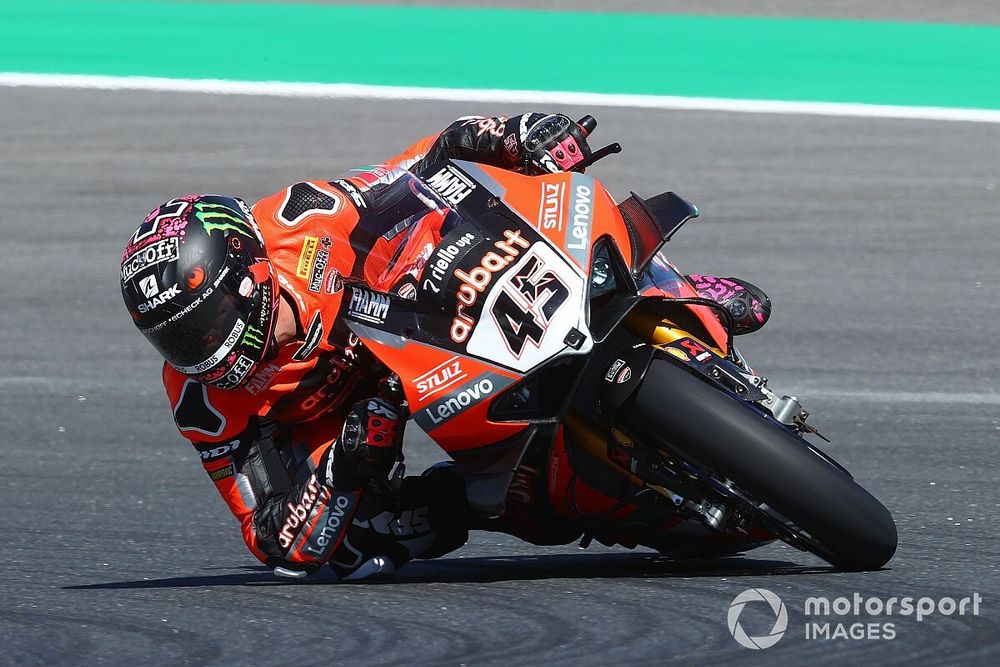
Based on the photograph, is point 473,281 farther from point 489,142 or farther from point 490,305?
point 489,142

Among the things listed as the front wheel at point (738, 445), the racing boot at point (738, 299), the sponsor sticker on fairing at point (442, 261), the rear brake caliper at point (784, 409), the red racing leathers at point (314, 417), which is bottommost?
the red racing leathers at point (314, 417)

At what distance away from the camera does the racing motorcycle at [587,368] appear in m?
3.72

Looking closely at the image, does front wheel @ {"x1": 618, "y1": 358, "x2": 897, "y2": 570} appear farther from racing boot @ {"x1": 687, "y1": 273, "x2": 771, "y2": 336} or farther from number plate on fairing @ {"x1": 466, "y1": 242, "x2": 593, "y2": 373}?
racing boot @ {"x1": 687, "y1": 273, "x2": 771, "y2": 336}

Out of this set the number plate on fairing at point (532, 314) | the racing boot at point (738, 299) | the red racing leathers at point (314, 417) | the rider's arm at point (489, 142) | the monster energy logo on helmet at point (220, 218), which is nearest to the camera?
the number plate on fairing at point (532, 314)

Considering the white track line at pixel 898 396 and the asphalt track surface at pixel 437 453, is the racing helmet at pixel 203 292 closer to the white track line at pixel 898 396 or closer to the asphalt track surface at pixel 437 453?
the asphalt track surface at pixel 437 453

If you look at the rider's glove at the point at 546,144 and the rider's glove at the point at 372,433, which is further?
the rider's glove at the point at 546,144

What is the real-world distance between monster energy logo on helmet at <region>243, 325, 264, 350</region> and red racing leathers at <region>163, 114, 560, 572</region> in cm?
15

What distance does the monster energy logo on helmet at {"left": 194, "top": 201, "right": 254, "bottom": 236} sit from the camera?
4.18 meters

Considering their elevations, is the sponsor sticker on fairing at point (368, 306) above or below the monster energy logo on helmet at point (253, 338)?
above

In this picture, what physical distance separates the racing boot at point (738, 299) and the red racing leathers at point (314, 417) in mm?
680

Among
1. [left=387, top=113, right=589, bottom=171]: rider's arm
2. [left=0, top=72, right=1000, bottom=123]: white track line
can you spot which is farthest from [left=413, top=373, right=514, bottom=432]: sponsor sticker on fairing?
[left=0, top=72, right=1000, bottom=123]: white track line

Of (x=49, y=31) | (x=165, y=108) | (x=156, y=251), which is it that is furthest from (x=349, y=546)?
(x=49, y=31)

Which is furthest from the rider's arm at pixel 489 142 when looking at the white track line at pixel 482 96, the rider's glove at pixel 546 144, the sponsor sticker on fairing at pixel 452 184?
the white track line at pixel 482 96

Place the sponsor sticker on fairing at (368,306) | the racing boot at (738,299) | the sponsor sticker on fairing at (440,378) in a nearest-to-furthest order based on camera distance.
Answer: the sponsor sticker on fairing at (440,378) < the sponsor sticker on fairing at (368,306) < the racing boot at (738,299)
